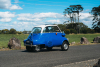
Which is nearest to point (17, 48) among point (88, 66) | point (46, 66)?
point (46, 66)

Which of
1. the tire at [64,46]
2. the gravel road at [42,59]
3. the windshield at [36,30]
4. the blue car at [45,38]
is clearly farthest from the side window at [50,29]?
the gravel road at [42,59]

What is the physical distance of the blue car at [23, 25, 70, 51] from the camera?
12672mm

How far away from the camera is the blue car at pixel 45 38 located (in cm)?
1267

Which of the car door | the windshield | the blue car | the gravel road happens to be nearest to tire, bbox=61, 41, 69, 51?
the blue car

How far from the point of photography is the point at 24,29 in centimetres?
1355

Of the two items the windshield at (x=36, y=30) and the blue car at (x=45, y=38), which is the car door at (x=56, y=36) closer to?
the blue car at (x=45, y=38)

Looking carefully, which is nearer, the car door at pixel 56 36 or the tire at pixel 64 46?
the car door at pixel 56 36

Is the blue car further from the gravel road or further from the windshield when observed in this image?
the gravel road

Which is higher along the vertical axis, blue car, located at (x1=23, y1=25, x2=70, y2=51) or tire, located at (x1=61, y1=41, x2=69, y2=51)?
blue car, located at (x1=23, y1=25, x2=70, y2=51)

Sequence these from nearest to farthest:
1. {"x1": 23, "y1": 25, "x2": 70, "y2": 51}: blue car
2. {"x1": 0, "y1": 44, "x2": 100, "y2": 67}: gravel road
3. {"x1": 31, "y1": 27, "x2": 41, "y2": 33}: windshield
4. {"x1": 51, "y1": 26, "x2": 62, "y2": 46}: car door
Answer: {"x1": 0, "y1": 44, "x2": 100, "y2": 67}: gravel road → {"x1": 23, "y1": 25, "x2": 70, "y2": 51}: blue car → {"x1": 31, "y1": 27, "x2": 41, "y2": 33}: windshield → {"x1": 51, "y1": 26, "x2": 62, "y2": 46}: car door

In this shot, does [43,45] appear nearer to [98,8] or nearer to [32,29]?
[32,29]

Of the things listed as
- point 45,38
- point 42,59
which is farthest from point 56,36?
point 42,59

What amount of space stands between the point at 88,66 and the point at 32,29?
27.7ft

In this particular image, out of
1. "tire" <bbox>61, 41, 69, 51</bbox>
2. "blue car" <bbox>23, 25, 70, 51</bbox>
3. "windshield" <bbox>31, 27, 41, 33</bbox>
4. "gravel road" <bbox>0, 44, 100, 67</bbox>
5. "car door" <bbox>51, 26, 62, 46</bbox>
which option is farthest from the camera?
"tire" <bbox>61, 41, 69, 51</bbox>
